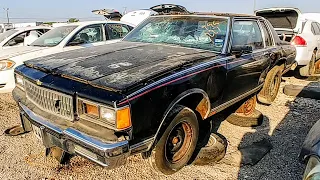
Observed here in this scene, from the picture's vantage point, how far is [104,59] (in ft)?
9.76

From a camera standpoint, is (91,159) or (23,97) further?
(23,97)

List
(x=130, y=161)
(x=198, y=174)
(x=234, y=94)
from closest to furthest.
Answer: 1. (x=198, y=174)
2. (x=130, y=161)
3. (x=234, y=94)

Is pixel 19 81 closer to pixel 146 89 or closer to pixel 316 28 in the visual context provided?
pixel 146 89

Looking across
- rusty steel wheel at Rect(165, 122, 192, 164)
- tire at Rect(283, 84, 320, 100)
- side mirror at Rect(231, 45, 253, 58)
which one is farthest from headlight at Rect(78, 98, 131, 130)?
tire at Rect(283, 84, 320, 100)

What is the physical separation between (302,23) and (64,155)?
7070mm

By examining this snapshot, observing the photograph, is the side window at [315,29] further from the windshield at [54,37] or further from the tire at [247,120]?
the windshield at [54,37]

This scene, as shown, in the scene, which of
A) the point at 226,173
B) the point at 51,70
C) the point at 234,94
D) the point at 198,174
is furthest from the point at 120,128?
the point at 234,94

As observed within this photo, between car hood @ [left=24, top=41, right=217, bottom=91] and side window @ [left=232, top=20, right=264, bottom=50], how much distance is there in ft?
2.14

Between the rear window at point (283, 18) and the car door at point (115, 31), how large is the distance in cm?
377

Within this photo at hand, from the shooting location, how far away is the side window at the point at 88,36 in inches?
227

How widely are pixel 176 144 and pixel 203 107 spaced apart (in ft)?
1.80

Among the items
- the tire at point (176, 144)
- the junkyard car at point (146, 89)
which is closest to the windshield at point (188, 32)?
the junkyard car at point (146, 89)

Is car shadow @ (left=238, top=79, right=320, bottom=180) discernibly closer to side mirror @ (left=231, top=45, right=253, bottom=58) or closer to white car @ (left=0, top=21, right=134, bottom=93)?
side mirror @ (left=231, top=45, right=253, bottom=58)

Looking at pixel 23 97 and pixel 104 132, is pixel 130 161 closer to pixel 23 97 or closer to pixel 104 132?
pixel 104 132
